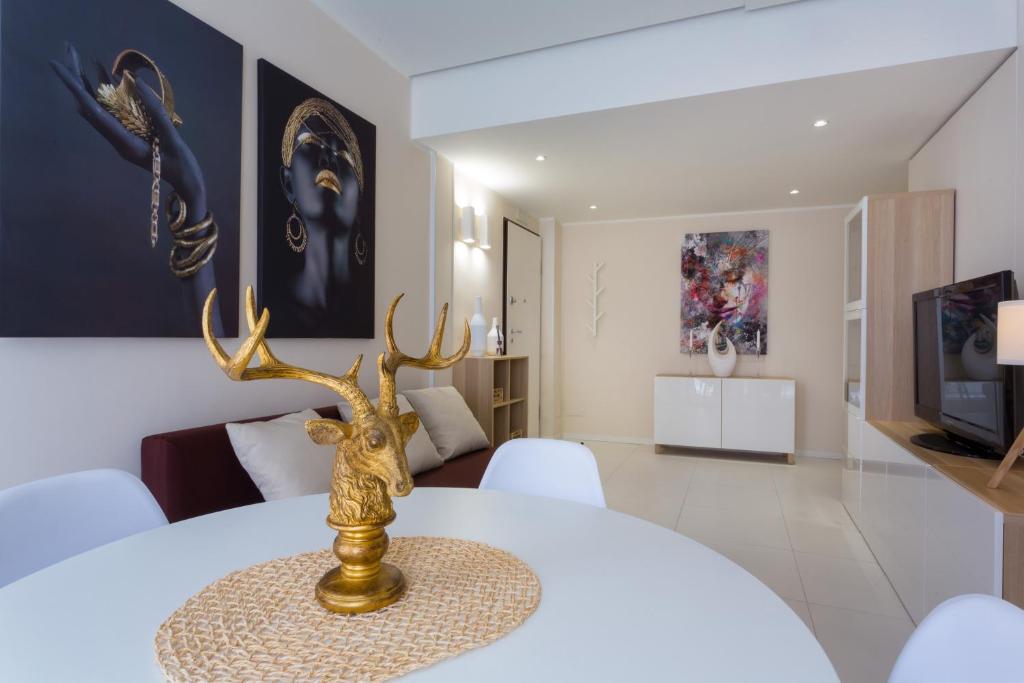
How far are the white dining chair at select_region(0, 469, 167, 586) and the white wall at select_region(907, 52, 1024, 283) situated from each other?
10.8 feet

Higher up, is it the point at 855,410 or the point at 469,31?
the point at 469,31

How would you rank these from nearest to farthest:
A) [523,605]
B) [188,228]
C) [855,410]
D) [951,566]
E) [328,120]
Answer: [523,605], [951,566], [188,228], [328,120], [855,410]

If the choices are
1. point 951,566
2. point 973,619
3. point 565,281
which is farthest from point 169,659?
point 565,281

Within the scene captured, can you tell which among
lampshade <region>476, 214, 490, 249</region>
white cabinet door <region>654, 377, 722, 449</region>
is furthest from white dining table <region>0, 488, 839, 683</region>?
white cabinet door <region>654, 377, 722, 449</region>

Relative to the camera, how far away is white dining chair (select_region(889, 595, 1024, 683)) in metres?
0.65

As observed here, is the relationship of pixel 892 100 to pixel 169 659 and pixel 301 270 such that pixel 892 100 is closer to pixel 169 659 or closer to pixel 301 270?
pixel 301 270

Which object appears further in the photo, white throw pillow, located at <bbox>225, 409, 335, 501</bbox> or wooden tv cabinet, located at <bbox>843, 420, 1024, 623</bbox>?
white throw pillow, located at <bbox>225, 409, 335, 501</bbox>

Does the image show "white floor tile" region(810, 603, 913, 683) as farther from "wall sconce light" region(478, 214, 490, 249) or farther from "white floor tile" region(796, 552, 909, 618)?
"wall sconce light" region(478, 214, 490, 249)

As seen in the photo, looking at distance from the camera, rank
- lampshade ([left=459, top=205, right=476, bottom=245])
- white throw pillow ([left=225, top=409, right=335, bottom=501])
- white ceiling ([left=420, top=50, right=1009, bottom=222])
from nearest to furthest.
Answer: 1. white throw pillow ([left=225, top=409, right=335, bottom=501])
2. white ceiling ([left=420, top=50, right=1009, bottom=222])
3. lampshade ([left=459, top=205, right=476, bottom=245])

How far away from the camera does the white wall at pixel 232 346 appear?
1672 millimetres

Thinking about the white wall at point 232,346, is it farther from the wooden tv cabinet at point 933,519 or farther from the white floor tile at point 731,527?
the wooden tv cabinet at point 933,519

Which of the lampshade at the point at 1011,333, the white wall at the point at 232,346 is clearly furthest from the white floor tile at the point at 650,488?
the lampshade at the point at 1011,333

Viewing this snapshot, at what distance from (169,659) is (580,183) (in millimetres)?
4373

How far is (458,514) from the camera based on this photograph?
126 centimetres
